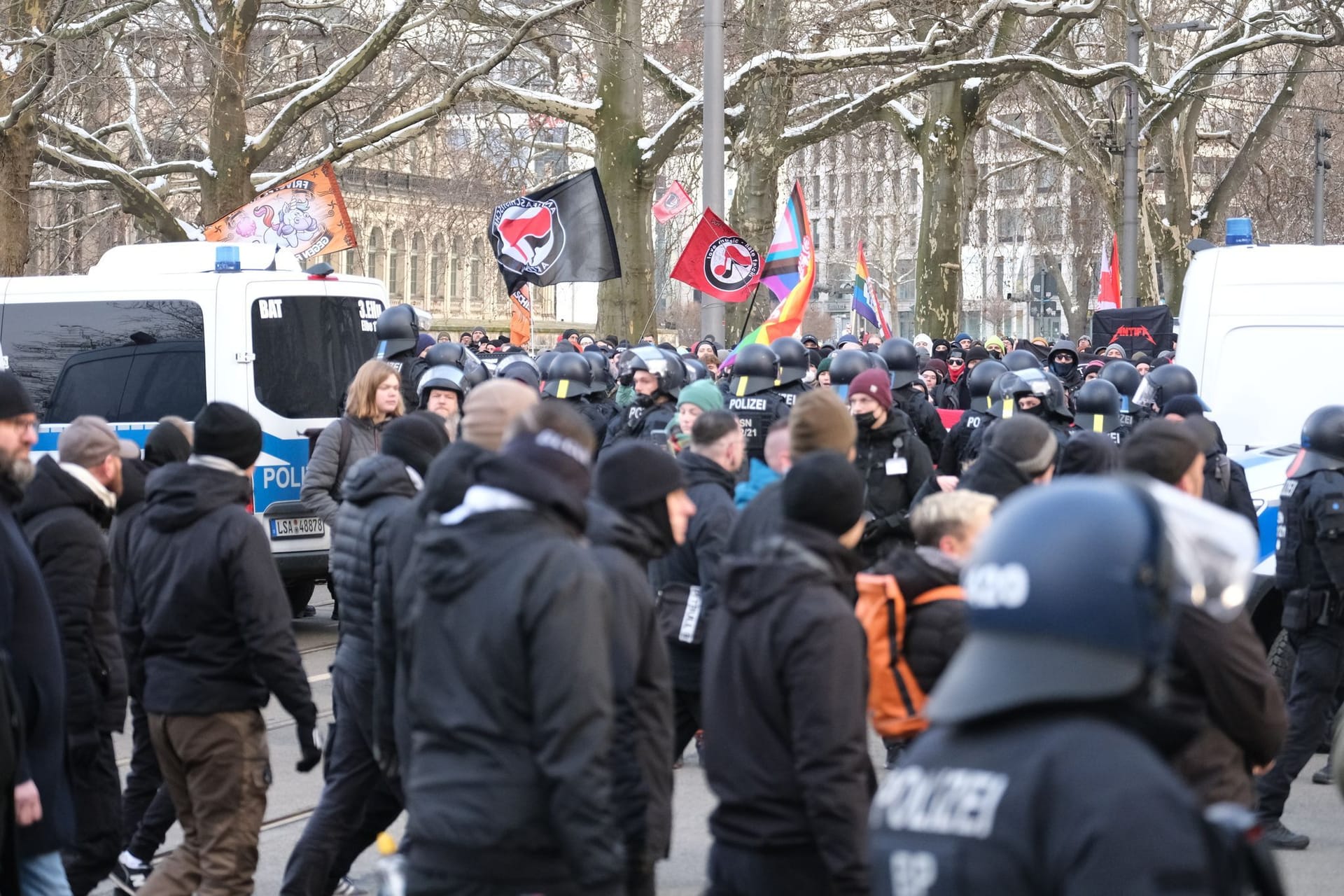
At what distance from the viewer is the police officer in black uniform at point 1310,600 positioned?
675 centimetres

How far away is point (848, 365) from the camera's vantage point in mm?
11352

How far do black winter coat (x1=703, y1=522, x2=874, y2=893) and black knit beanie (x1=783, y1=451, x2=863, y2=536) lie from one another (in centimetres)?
13

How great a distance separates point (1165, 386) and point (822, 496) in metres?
6.11

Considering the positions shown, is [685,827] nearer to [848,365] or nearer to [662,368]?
[662,368]

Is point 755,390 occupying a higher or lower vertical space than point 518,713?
higher

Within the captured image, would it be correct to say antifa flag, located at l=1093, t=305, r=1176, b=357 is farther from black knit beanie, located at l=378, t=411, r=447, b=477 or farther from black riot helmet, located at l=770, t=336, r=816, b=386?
black knit beanie, located at l=378, t=411, r=447, b=477

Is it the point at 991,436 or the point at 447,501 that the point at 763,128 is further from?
the point at 447,501

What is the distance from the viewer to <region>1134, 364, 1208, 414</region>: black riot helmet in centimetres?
959

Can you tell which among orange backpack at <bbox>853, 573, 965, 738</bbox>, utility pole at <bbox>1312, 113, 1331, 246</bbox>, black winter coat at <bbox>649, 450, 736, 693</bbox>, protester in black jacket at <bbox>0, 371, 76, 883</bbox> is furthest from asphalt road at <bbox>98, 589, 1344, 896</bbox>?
utility pole at <bbox>1312, 113, 1331, 246</bbox>

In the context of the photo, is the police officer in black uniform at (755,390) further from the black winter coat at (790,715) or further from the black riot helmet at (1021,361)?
the black winter coat at (790,715)

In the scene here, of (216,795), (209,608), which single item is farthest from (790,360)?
(216,795)

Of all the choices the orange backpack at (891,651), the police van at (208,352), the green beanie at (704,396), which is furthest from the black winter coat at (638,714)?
the police van at (208,352)

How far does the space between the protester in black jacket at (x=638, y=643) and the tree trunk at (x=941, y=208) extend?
24458 millimetres

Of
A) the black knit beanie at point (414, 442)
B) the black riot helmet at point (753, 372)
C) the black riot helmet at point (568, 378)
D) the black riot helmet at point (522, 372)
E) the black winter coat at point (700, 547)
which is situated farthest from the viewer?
the black riot helmet at point (568, 378)
